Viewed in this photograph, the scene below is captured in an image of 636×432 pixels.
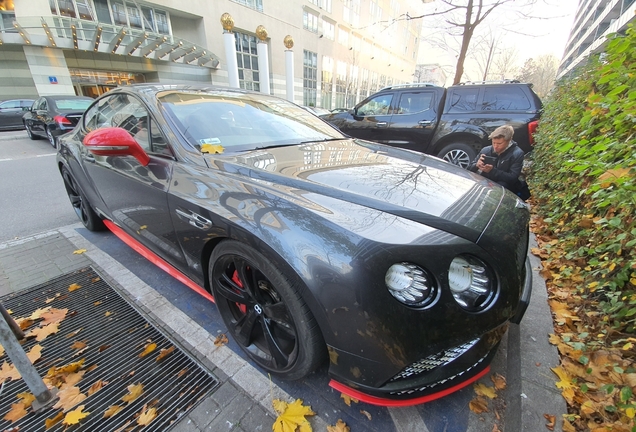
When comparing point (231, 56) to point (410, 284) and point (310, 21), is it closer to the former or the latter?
point (310, 21)

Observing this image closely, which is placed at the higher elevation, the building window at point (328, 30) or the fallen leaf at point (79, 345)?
the building window at point (328, 30)

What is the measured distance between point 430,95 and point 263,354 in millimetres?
6306

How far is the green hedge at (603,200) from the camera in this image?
5.63 feet

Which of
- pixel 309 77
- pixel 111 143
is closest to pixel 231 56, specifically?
pixel 309 77

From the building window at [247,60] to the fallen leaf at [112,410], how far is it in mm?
23366

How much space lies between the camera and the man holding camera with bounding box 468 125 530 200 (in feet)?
12.1

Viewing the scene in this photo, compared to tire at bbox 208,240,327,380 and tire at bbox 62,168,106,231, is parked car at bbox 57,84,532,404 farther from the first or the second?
tire at bbox 62,168,106,231

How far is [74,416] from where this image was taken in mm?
1462

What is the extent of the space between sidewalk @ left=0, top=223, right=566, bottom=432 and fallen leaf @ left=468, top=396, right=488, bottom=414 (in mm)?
23

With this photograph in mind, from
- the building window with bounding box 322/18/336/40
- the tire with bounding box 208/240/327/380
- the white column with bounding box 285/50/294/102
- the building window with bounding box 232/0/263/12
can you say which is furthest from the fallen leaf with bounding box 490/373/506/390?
the building window with bounding box 322/18/336/40

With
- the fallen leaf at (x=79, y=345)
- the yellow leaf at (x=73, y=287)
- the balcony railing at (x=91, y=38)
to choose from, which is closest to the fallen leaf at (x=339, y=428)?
the fallen leaf at (x=79, y=345)

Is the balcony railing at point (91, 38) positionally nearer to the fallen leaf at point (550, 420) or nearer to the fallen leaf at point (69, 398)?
the fallen leaf at point (69, 398)

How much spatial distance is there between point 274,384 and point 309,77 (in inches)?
1190

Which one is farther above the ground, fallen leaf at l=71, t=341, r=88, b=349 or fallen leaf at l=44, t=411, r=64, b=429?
fallen leaf at l=44, t=411, r=64, b=429
